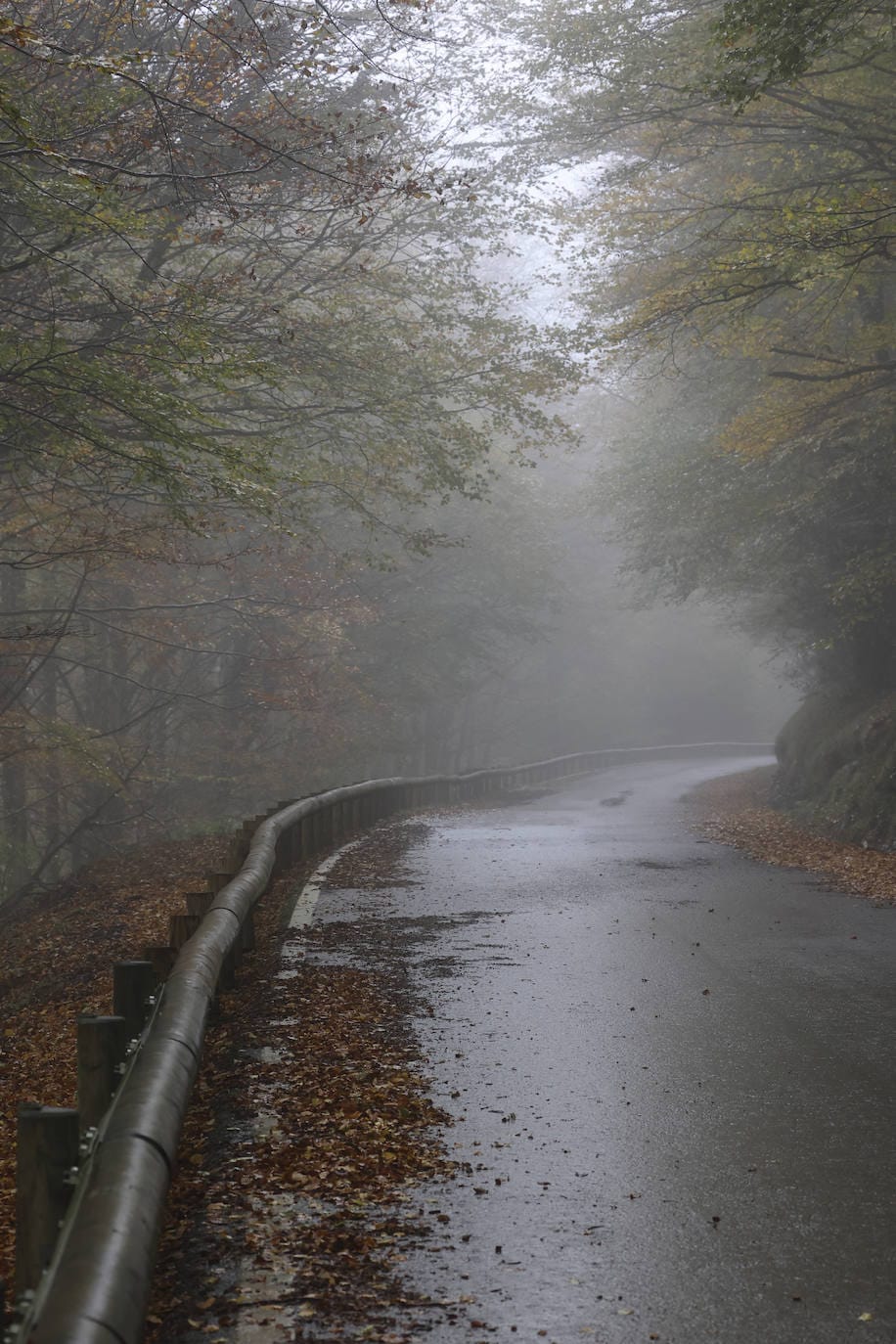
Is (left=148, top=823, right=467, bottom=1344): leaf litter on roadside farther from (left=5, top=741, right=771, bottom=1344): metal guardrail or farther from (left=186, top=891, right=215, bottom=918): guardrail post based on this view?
(left=186, top=891, right=215, bottom=918): guardrail post

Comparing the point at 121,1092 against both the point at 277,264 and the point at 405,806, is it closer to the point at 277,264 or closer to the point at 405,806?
the point at 277,264

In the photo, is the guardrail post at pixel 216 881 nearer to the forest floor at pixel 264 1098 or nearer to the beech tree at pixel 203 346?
the forest floor at pixel 264 1098

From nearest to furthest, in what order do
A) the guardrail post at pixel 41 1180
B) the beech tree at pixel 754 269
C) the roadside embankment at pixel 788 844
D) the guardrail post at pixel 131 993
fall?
1. the guardrail post at pixel 41 1180
2. the guardrail post at pixel 131 993
3. the beech tree at pixel 754 269
4. the roadside embankment at pixel 788 844

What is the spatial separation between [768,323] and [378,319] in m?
5.15

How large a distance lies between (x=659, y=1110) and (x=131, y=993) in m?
2.33

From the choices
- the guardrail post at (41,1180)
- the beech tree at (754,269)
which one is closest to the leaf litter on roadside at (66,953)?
the guardrail post at (41,1180)

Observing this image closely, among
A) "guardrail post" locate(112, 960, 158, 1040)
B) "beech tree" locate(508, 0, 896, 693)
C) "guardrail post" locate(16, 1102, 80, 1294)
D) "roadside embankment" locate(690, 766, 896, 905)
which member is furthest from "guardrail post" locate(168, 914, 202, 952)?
"beech tree" locate(508, 0, 896, 693)

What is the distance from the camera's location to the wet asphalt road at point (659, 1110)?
4000 mm

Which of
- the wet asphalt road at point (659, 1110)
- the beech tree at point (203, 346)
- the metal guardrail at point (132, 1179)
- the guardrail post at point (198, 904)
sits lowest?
the wet asphalt road at point (659, 1110)

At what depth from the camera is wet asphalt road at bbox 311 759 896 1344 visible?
4.00 m

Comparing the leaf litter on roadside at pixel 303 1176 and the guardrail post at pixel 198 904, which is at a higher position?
the guardrail post at pixel 198 904

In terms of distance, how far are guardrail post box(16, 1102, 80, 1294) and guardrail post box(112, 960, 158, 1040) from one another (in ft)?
6.44

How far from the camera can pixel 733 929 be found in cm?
1075

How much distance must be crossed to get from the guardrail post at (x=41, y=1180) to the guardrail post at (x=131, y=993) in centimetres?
196
